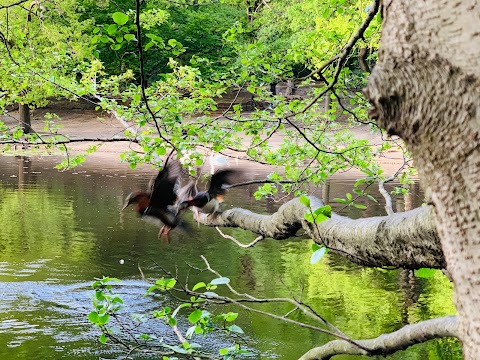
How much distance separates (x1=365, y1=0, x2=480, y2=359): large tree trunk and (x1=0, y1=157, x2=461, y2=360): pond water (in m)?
4.99

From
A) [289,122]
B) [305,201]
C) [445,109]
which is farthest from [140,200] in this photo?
[445,109]

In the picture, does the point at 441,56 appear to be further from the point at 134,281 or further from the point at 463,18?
the point at 134,281

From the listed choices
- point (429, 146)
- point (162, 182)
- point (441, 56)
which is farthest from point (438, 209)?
point (162, 182)

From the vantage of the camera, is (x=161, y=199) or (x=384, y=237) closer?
(x=384, y=237)

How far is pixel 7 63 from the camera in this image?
6473 mm

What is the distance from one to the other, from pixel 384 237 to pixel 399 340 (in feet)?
2.66

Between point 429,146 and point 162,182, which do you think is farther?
point 162,182

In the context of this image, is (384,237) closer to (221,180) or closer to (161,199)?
(161,199)

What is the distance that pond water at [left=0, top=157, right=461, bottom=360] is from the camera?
8727 millimetres

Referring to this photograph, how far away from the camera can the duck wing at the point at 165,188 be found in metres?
2.45

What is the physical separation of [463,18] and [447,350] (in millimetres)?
8709

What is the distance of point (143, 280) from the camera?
995 centimetres

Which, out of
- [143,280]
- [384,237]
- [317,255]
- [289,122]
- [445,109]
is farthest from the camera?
[143,280]

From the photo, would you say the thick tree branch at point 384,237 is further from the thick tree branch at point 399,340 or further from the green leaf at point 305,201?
the thick tree branch at point 399,340
